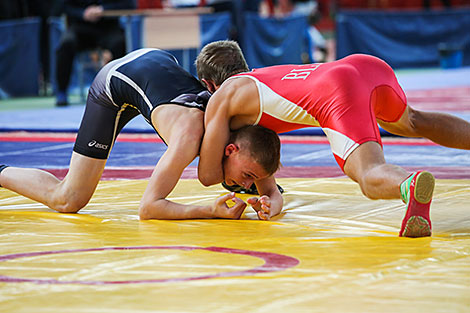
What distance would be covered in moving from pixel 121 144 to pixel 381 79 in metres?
3.16

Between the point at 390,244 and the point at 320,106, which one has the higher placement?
the point at 320,106

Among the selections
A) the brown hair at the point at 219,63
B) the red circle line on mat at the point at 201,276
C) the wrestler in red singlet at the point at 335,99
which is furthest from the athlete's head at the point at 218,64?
the red circle line on mat at the point at 201,276

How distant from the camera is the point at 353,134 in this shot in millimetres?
2705

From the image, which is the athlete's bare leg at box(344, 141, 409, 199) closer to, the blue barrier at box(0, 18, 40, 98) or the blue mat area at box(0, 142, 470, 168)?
the blue mat area at box(0, 142, 470, 168)

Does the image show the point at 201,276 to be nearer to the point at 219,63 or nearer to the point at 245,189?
the point at 219,63

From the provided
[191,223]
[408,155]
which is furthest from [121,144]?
[191,223]

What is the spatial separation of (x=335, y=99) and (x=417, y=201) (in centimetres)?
58

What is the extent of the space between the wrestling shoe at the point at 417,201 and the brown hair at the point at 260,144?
0.61m

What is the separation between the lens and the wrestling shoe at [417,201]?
2.40 m

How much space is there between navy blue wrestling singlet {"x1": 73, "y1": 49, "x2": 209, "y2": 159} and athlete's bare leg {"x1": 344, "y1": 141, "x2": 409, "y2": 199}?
31.1 inches

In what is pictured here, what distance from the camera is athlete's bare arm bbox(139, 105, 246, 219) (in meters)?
2.89

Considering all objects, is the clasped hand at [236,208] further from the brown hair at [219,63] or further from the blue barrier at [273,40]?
the blue barrier at [273,40]

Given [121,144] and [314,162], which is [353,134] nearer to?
[314,162]

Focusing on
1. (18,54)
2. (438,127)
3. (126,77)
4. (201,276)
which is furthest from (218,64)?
(18,54)
